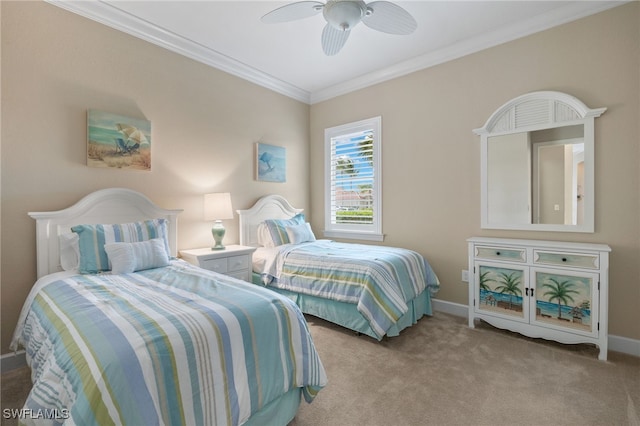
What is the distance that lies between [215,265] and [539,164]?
10.7 feet

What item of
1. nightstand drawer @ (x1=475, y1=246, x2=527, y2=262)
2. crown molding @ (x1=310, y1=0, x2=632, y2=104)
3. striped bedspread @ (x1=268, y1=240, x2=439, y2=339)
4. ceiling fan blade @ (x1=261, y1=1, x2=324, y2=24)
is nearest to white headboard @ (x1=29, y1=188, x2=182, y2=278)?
striped bedspread @ (x1=268, y1=240, x2=439, y2=339)

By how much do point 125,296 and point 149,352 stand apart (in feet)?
2.21

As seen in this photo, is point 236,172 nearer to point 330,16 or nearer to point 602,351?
point 330,16

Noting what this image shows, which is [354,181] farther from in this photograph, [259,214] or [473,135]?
[473,135]

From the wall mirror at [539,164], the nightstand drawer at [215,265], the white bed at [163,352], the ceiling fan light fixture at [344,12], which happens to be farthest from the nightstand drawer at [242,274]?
the wall mirror at [539,164]

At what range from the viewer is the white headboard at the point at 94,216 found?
7.42 feet

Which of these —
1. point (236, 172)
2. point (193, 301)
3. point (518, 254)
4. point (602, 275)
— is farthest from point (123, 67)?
point (602, 275)

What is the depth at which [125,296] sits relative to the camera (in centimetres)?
162

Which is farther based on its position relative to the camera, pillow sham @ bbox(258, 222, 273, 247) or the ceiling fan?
pillow sham @ bbox(258, 222, 273, 247)

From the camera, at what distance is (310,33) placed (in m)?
2.97

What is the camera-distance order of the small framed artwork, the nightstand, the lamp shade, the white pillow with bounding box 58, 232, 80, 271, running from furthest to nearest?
the small framed artwork → the lamp shade → the nightstand → the white pillow with bounding box 58, 232, 80, 271

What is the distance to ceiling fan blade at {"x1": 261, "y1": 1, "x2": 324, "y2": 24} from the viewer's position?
6.82 feet

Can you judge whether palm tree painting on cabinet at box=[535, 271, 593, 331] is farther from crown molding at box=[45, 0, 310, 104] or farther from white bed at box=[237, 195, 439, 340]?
crown molding at box=[45, 0, 310, 104]

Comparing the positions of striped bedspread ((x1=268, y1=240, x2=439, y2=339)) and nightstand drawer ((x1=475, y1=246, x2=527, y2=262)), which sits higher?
nightstand drawer ((x1=475, y1=246, x2=527, y2=262))
